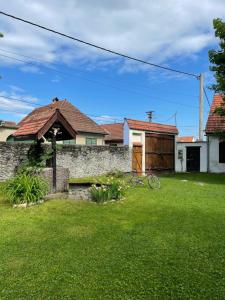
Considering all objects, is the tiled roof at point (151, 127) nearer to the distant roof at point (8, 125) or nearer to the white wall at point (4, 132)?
the distant roof at point (8, 125)

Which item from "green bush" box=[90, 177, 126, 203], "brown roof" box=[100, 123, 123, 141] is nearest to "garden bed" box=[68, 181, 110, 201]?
"green bush" box=[90, 177, 126, 203]

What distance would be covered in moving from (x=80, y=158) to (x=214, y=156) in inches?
362

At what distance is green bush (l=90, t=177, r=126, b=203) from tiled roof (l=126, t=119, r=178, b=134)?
10104 mm

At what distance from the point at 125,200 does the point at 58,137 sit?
3.97 m

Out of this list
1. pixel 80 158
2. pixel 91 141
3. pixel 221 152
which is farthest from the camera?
pixel 91 141

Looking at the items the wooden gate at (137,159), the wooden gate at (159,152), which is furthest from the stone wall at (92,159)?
the wooden gate at (159,152)

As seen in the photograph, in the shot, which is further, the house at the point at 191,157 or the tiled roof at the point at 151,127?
the house at the point at 191,157

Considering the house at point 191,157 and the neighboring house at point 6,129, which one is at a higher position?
the neighboring house at point 6,129

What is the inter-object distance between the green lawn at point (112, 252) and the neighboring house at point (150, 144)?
37.8 ft

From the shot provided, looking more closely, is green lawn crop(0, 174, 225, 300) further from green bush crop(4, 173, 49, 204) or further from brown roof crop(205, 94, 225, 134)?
brown roof crop(205, 94, 225, 134)

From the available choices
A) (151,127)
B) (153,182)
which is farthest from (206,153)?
(153,182)

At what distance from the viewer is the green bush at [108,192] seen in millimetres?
9461

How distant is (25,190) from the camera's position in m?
8.88

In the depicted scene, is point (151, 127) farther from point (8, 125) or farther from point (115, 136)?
point (8, 125)
